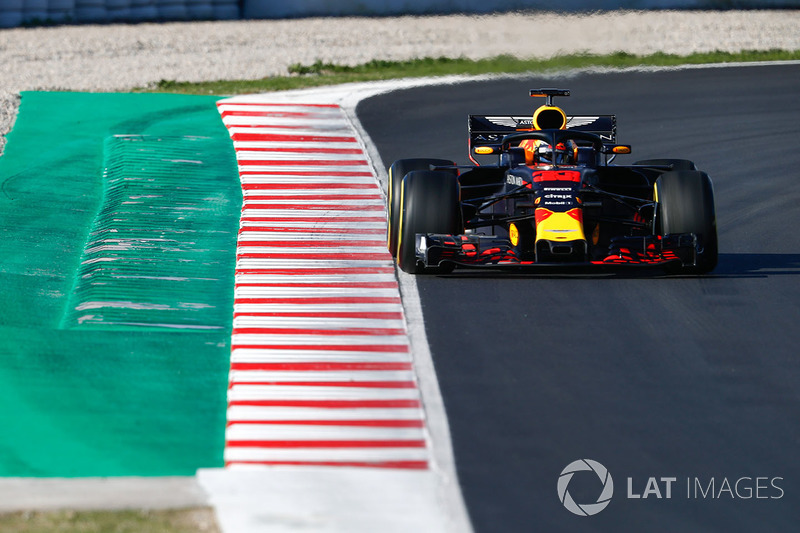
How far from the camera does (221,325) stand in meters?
8.26

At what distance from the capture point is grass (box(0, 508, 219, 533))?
529 centimetres

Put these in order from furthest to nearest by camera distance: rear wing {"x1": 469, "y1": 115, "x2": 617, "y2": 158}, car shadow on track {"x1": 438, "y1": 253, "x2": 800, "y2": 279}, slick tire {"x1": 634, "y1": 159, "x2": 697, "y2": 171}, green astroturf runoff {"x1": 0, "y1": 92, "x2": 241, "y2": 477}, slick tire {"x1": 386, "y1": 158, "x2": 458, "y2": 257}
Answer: rear wing {"x1": 469, "y1": 115, "x2": 617, "y2": 158} → slick tire {"x1": 634, "y1": 159, "x2": 697, "y2": 171} → slick tire {"x1": 386, "y1": 158, "x2": 458, "y2": 257} → car shadow on track {"x1": 438, "y1": 253, "x2": 800, "y2": 279} → green astroturf runoff {"x1": 0, "y1": 92, "x2": 241, "y2": 477}

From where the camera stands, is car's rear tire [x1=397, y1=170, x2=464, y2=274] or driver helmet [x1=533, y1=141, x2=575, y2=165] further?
driver helmet [x1=533, y1=141, x2=575, y2=165]

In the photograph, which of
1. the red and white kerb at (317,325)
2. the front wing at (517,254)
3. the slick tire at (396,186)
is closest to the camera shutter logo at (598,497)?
the red and white kerb at (317,325)

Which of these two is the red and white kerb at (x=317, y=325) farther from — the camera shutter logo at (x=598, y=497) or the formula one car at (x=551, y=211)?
the camera shutter logo at (x=598, y=497)

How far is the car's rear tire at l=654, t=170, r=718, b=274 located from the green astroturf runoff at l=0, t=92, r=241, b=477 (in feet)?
11.2

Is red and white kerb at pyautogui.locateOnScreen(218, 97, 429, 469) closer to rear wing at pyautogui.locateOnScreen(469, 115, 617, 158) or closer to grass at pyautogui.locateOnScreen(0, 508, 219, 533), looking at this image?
grass at pyautogui.locateOnScreen(0, 508, 219, 533)

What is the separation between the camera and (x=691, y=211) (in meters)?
9.24

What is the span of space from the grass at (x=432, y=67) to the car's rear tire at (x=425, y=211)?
7.64 metres

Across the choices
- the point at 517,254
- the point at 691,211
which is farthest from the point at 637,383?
the point at 691,211

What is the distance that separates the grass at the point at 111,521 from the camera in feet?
17.3

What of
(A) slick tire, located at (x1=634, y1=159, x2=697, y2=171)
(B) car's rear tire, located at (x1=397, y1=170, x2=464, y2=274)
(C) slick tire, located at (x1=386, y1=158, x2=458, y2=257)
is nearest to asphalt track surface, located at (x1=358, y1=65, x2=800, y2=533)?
(B) car's rear tire, located at (x1=397, y1=170, x2=464, y2=274)

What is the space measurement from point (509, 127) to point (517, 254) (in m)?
2.38

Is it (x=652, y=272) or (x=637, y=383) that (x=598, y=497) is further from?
(x=652, y=272)
